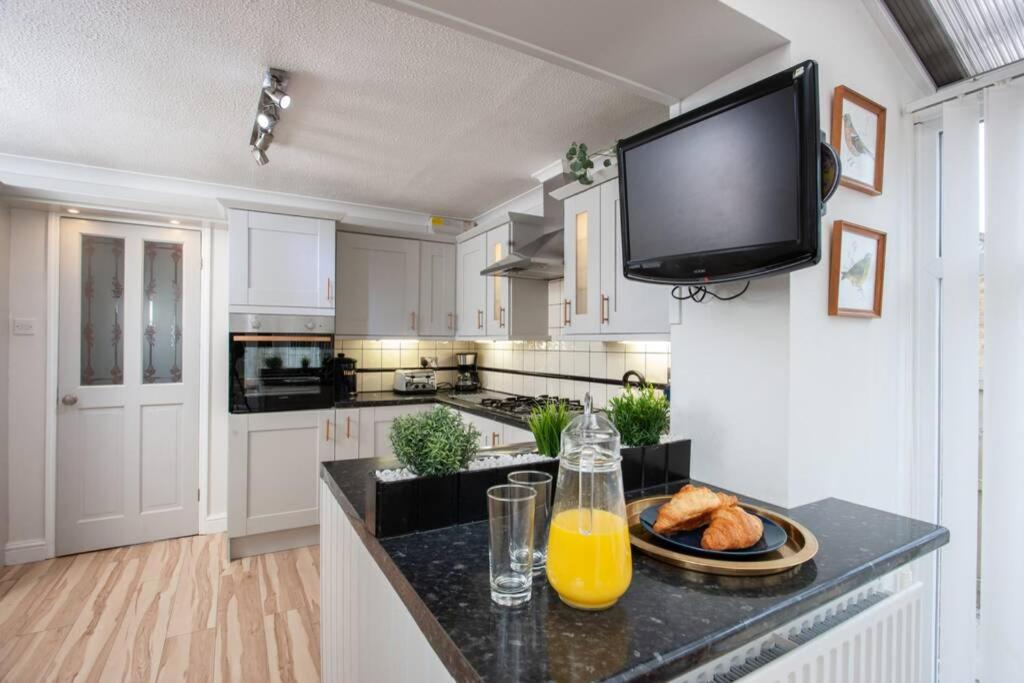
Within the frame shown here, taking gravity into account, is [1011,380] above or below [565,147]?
below

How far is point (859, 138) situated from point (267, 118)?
216 centimetres

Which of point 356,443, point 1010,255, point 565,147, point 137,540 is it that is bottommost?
point 137,540

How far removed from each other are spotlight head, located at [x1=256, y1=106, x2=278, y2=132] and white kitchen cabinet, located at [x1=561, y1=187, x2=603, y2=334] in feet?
4.49

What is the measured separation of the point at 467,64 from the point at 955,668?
8.66ft

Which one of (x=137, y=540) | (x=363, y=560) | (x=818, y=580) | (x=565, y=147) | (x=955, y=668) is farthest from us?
(x=137, y=540)

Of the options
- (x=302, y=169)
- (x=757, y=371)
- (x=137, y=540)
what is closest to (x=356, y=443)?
(x=137, y=540)

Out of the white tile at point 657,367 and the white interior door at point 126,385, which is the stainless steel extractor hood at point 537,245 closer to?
the white tile at point 657,367

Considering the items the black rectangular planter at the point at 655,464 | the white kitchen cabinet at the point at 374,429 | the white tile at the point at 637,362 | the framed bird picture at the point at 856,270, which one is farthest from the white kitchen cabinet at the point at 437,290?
the framed bird picture at the point at 856,270

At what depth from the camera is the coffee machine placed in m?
4.07

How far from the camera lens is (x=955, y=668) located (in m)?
1.57

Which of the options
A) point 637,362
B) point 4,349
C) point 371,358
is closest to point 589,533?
point 637,362

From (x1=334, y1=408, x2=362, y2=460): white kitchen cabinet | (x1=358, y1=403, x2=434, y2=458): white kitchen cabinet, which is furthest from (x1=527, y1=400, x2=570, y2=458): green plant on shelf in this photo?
(x1=334, y1=408, x2=362, y2=460): white kitchen cabinet

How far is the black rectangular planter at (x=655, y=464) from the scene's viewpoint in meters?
1.39

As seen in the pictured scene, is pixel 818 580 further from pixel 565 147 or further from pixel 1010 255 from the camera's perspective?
pixel 565 147
